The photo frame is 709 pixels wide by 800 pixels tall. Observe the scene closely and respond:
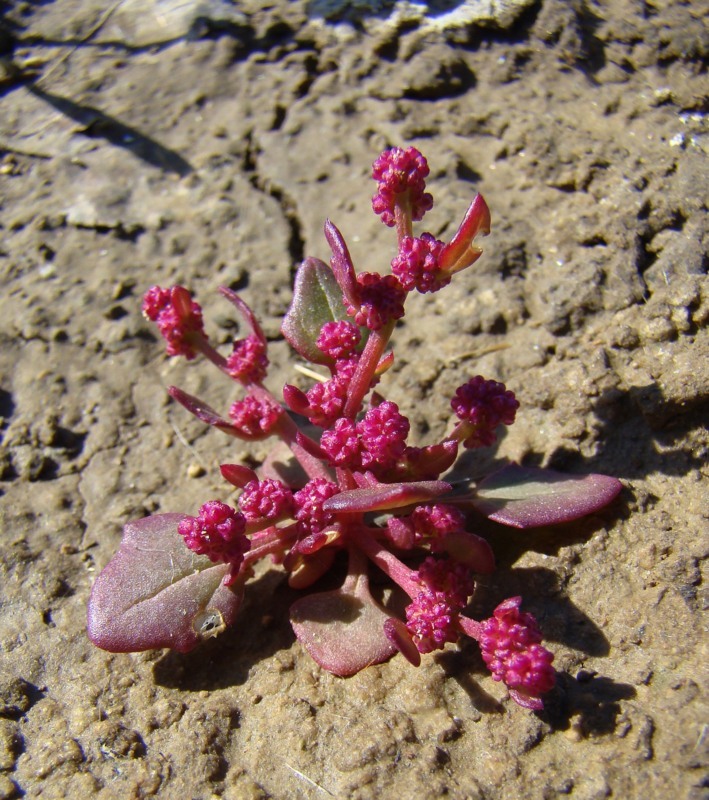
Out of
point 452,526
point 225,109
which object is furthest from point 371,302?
point 225,109

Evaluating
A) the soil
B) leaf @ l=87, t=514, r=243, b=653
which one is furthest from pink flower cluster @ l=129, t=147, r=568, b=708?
the soil

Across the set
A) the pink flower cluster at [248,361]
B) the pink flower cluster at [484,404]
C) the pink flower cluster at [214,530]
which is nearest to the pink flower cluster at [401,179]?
the pink flower cluster at [484,404]

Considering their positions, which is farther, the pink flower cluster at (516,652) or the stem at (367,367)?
the stem at (367,367)

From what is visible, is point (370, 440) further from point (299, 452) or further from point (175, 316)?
point (175, 316)

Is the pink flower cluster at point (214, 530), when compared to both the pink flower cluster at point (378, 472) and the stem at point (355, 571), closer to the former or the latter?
the pink flower cluster at point (378, 472)

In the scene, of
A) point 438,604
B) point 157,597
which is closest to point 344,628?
point 438,604

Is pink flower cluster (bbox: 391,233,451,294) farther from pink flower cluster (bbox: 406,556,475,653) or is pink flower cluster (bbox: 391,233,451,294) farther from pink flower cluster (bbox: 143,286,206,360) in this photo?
pink flower cluster (bbox: 143,286,206,360)
